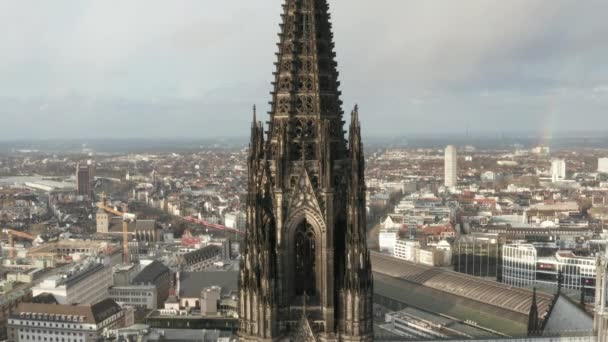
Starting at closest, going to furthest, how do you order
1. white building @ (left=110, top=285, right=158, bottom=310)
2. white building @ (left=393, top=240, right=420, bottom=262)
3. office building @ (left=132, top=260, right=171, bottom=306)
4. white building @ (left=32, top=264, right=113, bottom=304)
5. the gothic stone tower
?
1. the gothic stone tower
2. white building @ (left=32, top=264, right=113, bottom=304)
3. white building @ (left=110, top=285, right=158, bottom=310)
4. office building @ (left=132, top=260, right=171, bottom=306)
5. white building @ (left=393, top=240, right=420, bottom=262)


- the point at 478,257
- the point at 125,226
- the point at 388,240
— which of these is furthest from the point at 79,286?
the point at 478,257

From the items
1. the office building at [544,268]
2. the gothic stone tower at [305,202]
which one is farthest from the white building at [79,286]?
the gothic stone tower at [305,202]

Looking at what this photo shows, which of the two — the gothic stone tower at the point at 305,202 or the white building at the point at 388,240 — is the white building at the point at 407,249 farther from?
the gothic stone tower at the point at 305,202

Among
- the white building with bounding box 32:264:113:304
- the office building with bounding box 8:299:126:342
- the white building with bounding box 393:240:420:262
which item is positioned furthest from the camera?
the white building with bounding box 393:240:420:262

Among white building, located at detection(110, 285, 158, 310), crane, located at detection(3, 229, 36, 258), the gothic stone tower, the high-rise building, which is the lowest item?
white building, located at detection(110, 285, 158, 310)

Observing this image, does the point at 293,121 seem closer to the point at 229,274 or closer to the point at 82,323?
the point at 82,323

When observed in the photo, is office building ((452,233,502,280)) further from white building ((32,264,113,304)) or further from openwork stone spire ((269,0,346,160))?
openwork stone spire ((269,0,346,160))

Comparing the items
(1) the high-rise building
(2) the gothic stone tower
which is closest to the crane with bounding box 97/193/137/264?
(1) the high-rise building
